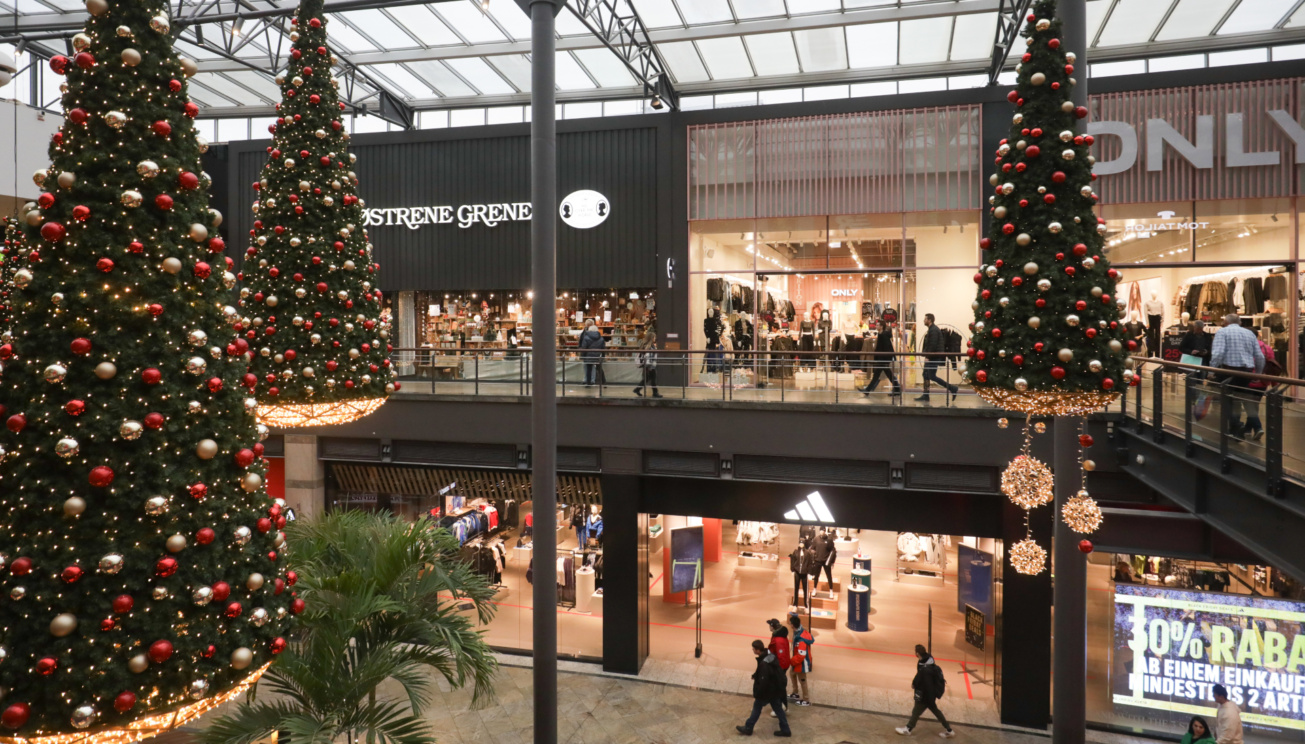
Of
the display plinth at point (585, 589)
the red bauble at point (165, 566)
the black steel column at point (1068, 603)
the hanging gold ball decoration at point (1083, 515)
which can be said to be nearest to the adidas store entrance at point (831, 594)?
the display plinth at point (585, 589)

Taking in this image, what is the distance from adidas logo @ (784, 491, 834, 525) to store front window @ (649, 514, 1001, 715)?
1927mm

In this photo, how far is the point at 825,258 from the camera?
14.8 metres

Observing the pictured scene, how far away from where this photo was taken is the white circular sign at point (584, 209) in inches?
606

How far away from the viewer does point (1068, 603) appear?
639 centimetres

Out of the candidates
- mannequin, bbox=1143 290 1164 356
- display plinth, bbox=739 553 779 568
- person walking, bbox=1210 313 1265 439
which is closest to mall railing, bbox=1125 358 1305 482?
person walking, bbox=1210 313 1265 439

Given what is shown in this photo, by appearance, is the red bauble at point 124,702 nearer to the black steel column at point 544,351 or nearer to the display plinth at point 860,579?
the black steel column at point 544,351

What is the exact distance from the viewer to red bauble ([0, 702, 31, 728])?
2.36 meters

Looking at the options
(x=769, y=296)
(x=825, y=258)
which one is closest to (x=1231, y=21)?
(x=825, y=258)

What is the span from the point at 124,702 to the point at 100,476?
30.7 inches

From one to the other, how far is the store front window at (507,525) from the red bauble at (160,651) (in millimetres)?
9196

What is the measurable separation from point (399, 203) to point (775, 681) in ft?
43.0

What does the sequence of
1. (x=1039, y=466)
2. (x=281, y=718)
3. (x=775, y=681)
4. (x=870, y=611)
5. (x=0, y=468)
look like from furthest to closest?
(x=870, y=611)
(x=775, y=681)
(x=1039, y=466)
(x=281, y=718)
(x=0, y=468)

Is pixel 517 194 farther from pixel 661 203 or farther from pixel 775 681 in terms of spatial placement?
pixel 775 681

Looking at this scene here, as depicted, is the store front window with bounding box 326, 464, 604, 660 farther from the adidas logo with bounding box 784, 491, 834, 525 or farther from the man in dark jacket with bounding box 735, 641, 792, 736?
the man in dark jacket with bounding box 735, 641, 792, 736
